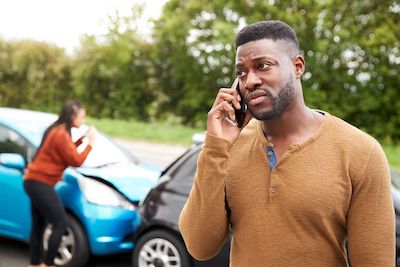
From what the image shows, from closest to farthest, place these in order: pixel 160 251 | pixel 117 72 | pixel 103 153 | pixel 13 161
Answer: pixel 160 251 < pixel 13 161 < pixel 103 153 < pixel 117 72

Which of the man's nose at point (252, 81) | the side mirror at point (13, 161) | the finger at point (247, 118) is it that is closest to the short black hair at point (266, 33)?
the man's nose at point (252, 81)

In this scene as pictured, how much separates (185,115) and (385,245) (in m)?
24.7

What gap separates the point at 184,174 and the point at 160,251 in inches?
25.7

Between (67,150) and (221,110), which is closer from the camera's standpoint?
(221,110)

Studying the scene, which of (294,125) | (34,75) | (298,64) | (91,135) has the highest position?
(34,75)

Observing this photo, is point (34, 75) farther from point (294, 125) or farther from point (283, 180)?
point (283, 180)

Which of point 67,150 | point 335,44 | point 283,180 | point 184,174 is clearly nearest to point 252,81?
point 283,180

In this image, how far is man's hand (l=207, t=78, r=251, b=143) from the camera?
58.0 inches

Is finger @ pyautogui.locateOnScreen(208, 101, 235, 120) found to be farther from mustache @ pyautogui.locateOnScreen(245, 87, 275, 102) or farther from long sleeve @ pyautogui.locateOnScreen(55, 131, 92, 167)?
long sleeve @ pyautogui.locateOnScreen(55, 131, 92, 167)

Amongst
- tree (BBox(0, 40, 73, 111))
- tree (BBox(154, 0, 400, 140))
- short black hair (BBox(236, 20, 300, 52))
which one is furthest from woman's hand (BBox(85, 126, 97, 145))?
tree (BBox(0, 40, 73, 111))

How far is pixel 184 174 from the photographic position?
360 centimetres

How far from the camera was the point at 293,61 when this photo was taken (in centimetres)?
152

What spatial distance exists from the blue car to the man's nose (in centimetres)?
252

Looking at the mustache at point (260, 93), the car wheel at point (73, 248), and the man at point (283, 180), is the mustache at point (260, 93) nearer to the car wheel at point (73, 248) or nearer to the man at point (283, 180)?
the man at point (283, 180)
